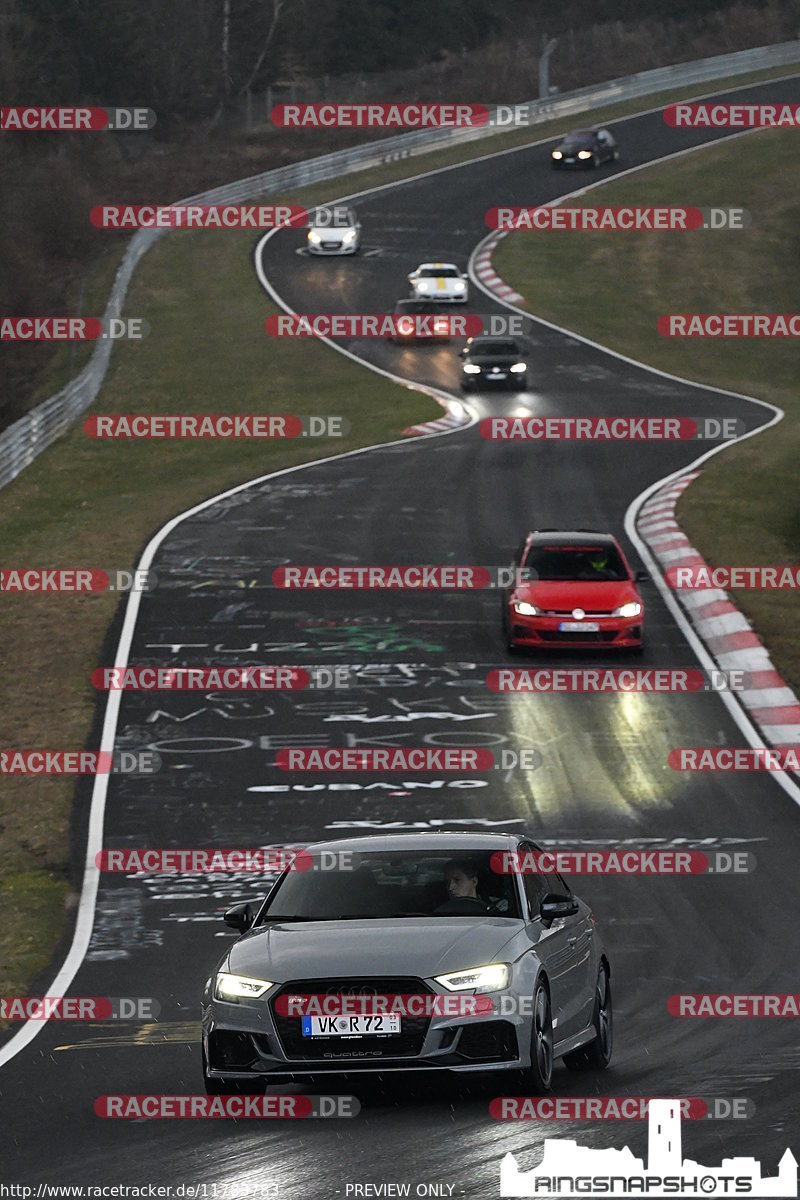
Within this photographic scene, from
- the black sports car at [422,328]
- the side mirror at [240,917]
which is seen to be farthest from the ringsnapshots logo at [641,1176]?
the black sports car at [422,328]

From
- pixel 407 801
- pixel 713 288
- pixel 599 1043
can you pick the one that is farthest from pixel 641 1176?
pixel 713 288

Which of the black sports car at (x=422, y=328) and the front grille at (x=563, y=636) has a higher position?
the black sports car at (x=422, y=328)

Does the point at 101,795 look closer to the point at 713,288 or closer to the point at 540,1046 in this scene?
the point at 540,1046

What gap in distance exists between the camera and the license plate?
361 inches

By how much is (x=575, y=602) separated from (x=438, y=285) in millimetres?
29196

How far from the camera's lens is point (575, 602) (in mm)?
24609

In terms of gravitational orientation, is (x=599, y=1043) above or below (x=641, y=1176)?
below

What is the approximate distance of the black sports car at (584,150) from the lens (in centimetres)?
7138

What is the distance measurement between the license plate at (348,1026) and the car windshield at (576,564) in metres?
16.2

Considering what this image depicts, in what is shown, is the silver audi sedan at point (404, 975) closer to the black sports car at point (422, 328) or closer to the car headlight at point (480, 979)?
the car headlight at point (480, 979)

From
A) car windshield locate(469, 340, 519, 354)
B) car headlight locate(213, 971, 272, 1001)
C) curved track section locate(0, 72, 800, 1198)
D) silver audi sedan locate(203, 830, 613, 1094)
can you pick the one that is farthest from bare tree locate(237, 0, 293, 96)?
car headlight locate(213, 971, 272, 1001)

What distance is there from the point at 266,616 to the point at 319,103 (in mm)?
70921

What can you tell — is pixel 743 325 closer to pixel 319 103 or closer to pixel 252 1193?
pixel 319 103

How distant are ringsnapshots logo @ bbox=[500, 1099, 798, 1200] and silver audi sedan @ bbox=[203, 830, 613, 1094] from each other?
1.19 metres
